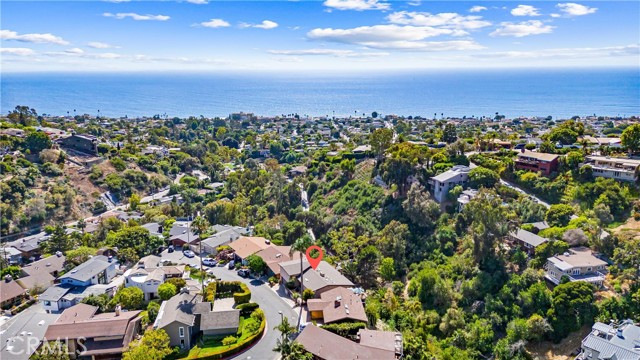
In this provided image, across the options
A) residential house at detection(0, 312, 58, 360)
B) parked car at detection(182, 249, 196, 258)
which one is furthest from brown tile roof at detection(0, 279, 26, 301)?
parked car at detection(182, 249, 196, 258)

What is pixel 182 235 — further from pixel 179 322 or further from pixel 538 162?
pixel 538 162

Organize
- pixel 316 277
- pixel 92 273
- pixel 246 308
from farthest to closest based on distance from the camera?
pixel 92 273, pixel 316 277, pixel 246 308

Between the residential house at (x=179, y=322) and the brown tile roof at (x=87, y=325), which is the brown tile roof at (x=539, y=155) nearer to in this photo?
the residential house at (x=179, y=322)

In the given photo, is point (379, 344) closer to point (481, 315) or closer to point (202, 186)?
point (481, 315)

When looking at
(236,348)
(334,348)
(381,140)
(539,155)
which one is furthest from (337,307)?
(539,155)

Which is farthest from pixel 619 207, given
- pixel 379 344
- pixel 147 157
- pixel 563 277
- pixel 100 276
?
pixel 147 157

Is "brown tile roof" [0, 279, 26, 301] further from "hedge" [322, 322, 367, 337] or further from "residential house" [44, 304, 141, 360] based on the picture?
"hedge" [322, 322, 367, 337]
